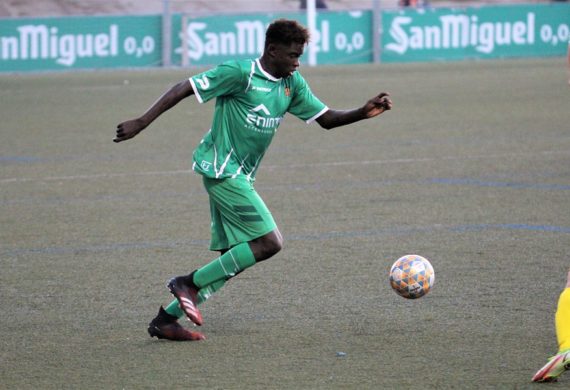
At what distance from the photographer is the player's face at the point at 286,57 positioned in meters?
6.31

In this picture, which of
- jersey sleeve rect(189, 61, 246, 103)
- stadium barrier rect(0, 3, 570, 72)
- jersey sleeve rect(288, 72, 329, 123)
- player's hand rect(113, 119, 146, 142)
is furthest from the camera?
stadium barrier rect(0, 3, 570, 72)

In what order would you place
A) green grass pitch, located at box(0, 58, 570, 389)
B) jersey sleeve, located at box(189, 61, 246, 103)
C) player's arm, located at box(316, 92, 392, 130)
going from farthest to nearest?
player's arm, located at box(316, 92, 392, 130) → jersey sleeve, located at box(189, 61, 246, 103) → green grass pitch, located at box(0, 58, 570, 389)

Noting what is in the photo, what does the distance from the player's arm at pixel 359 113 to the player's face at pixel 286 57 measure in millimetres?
455

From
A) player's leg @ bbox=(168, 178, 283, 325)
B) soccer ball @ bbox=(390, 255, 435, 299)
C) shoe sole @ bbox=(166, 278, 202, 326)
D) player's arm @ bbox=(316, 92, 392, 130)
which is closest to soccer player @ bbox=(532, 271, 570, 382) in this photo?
soccer ball @ bbox=(390, 255, 435, 299)

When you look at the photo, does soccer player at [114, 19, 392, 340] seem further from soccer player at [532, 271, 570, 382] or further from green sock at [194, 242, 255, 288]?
soccer player at [532, 271, 570, 382]

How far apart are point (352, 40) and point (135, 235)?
21.0 metres

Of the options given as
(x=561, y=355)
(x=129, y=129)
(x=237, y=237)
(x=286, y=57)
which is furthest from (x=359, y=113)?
(x=561, y=355)

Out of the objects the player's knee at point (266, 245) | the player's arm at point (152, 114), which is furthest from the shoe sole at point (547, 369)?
the player's arm at point (152, 114)

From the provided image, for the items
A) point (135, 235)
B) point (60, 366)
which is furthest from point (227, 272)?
point (135, 235)

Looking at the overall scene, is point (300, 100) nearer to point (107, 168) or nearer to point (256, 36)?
point (107, 168)

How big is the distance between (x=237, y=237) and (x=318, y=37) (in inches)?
920

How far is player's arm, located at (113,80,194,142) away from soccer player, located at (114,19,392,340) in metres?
0.02

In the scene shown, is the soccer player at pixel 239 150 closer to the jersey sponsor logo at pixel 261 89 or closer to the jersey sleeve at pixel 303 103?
the jersey sponsor logo at pixel 261 89

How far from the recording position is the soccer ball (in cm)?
675
